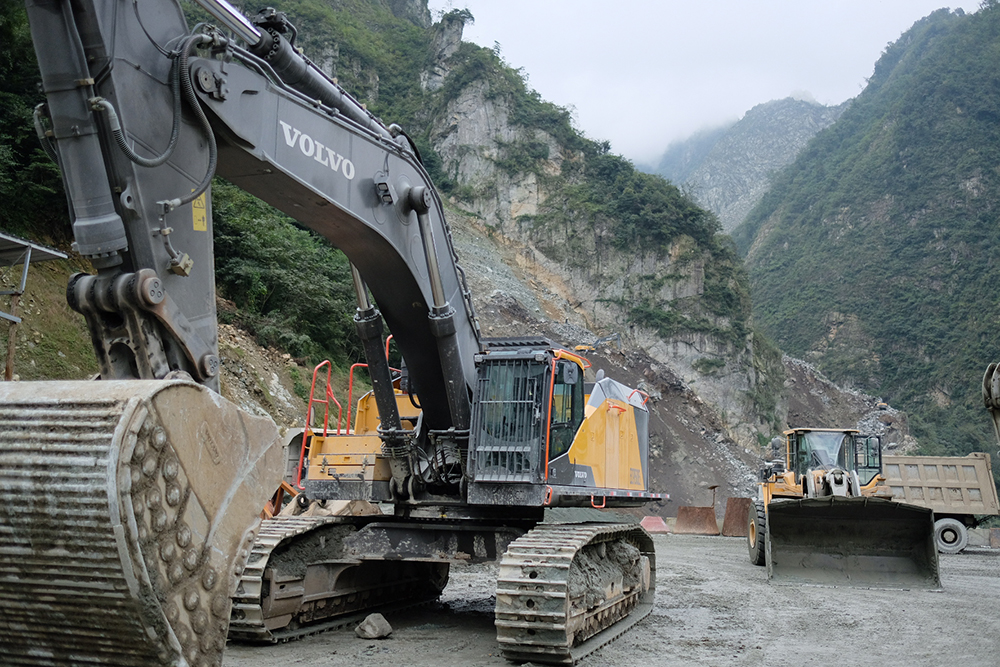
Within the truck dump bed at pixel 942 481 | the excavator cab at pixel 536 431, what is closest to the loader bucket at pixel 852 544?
the excavator cab at pixel 536 431

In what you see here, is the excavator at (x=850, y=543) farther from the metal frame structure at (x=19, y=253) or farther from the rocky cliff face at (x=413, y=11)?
the rocky cliff face at (x=413, y=11)

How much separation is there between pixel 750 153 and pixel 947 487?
174m

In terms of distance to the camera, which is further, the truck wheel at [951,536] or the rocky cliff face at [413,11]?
the rocky cliff face at [413,11]

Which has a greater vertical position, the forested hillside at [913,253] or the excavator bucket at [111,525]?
the forested hillside at [913,253]

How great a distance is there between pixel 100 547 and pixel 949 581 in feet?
41.6

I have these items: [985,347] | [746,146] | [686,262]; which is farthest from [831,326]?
[746,146]

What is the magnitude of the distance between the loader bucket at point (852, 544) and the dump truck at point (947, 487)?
6.69 m

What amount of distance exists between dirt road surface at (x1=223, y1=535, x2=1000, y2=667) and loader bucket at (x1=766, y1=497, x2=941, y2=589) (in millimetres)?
330

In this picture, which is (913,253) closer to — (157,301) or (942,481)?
(942,481)

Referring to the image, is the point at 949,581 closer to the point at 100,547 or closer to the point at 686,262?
the point at 100,547

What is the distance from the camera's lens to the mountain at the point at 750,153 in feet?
535

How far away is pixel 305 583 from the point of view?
657 cm

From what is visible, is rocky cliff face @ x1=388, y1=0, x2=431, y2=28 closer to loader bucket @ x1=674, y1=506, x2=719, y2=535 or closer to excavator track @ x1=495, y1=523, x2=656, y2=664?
loader bucket @ x1=674, y1=506, x2=719, y2=535

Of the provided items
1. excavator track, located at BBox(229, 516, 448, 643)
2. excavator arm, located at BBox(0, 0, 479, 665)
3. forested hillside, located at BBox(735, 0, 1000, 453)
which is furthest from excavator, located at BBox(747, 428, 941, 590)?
forested hillside, located at BBox(735, 0, 1000, 453)
